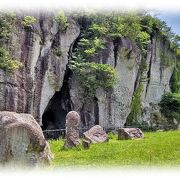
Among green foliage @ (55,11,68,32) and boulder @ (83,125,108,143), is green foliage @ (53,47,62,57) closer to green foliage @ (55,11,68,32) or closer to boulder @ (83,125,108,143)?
green foliage @ (55,11,68,32)

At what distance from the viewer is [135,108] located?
1326 inches

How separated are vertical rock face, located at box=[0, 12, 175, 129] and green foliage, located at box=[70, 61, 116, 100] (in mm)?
491

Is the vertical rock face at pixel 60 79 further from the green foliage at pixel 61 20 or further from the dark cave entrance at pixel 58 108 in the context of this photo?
the green foliage at pixel 61 20

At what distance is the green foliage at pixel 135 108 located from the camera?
33.2 m

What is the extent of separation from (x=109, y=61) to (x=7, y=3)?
8051 mm

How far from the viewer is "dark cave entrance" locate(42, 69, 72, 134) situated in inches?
1157

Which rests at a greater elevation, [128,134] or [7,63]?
[7,63]

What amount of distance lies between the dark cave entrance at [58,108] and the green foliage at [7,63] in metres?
6.32

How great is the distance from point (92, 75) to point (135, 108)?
714cm

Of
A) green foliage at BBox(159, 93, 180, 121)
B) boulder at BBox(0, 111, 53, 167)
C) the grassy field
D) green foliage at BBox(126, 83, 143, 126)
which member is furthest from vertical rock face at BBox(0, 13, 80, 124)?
boulder at BBox(0, 111, 53, 167)

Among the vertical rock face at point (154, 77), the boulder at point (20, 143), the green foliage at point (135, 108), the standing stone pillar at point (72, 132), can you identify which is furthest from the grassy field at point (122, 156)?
the vertical rock face at point (154, 77)

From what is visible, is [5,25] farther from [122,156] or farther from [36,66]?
[122,156]

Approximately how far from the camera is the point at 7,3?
88.6 feet

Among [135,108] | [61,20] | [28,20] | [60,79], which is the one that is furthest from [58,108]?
[28,20]
